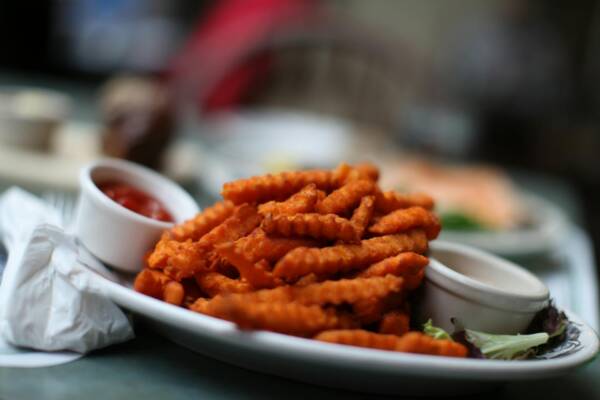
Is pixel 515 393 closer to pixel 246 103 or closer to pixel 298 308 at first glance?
pixel 298 308

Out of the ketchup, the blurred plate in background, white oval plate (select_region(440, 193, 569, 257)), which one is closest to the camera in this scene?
the ketchup

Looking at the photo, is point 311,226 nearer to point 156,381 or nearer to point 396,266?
point 396,266

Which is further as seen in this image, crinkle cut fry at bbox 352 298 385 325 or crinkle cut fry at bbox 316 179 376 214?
crinkle cut fry at bbox 316 179 376 214

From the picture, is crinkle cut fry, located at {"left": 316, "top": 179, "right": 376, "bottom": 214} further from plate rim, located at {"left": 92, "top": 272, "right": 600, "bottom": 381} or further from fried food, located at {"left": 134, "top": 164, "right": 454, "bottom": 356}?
plate rim, located at {"left": 92, "top": 272, "right": 600, "bottom": 381}

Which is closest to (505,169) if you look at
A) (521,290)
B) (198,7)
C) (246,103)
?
(246,103)

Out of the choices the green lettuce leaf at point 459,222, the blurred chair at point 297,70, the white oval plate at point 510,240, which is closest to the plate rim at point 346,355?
the white oval plate at point 510,240

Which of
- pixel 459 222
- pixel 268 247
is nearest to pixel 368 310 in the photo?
pixel 268 247

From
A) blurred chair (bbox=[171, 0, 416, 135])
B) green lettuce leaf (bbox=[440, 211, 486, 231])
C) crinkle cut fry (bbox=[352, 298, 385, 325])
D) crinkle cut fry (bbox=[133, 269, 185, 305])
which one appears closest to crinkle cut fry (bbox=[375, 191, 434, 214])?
crinkle cut fry (bbox=[352, 298, 385, 325])

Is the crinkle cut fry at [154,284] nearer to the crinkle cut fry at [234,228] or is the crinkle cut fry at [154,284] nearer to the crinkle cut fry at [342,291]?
the crinkle cut fry at [234,228]
